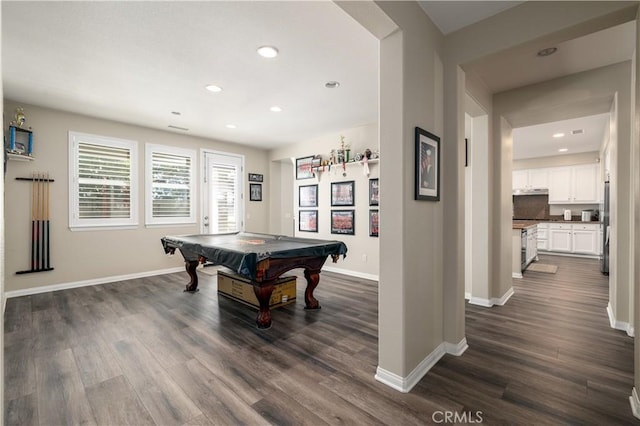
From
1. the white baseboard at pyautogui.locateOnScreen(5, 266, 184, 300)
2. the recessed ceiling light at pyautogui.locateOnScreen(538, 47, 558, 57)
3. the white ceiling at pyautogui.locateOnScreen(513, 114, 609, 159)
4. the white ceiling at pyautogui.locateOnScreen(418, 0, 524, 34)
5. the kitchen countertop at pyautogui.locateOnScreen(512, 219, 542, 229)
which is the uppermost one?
the white ceiling at pyautogui.locateOnScreen(418, 0, 524, 34)

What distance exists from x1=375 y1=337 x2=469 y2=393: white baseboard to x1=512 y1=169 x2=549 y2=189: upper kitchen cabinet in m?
7.18

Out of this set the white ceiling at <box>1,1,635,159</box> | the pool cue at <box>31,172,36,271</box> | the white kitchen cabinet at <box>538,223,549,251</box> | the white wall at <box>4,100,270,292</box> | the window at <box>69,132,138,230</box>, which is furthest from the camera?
the white kitchen cabinet at <box>538,223,549,251</box>

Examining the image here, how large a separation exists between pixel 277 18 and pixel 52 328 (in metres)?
3.69

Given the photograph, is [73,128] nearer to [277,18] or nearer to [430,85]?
[277,18]

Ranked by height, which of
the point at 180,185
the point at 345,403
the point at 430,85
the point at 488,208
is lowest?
the point at 345,403

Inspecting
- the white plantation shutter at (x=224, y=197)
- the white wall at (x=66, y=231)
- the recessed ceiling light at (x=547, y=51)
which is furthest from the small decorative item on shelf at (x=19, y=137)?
the recessed ceiling light at (x=547, y=51)

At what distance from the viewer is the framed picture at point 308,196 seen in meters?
6.13

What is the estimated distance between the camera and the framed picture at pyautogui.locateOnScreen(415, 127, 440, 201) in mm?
2186

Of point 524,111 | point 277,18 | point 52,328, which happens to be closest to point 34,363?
point 52,328

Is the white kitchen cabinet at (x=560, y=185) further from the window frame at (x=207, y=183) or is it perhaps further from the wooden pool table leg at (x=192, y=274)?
the wooden pool table leg at (x=192, y=274)

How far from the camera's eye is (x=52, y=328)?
3.06 m

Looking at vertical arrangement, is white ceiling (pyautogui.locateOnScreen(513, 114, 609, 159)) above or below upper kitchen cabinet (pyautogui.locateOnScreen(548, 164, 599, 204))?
above

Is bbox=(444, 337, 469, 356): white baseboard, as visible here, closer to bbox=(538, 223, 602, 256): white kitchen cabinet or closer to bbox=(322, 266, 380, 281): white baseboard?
bbox=(322, 266, 380, 281): white baseboard

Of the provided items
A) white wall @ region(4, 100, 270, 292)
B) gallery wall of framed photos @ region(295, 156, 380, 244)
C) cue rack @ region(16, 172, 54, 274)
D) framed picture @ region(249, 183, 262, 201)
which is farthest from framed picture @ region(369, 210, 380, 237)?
cue rack @ region(16, 172, 54, 274)
